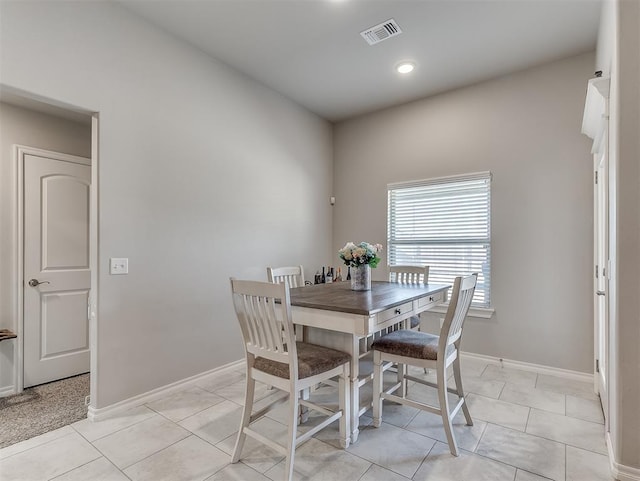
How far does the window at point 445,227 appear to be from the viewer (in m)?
3.46

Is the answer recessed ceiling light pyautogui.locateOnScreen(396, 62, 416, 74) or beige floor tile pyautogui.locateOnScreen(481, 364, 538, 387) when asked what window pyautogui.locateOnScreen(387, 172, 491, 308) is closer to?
beige floor tile pyautogui.locateOnScreen(481, 364, 538, 387)

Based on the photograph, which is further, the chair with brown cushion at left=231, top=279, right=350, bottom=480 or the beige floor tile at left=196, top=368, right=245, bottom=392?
the beige floor tile at left=196, top=368, right=245, bottom=392

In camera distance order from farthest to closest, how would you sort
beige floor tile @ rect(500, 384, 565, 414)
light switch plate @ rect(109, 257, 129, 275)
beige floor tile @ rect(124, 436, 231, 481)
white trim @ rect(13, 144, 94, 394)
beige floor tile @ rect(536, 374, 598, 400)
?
1. white trim @ rect(13, 144, 94, 394)
2. beige floor tile @ rect(536, 374, 598, 400)
3. beige floor tile @ rect(500, 384, 565, 414)
4. light switch plate @ rect(109, 257, 129, 275)
5. beige floor tile @ rect(124, 436, 231, 481)

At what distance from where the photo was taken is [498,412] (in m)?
2.38

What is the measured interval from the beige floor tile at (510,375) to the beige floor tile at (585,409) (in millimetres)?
331

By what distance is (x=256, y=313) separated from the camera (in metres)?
1.73

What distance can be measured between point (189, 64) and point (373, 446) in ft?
10.6

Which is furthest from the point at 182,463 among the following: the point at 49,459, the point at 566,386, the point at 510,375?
the point at 566,386

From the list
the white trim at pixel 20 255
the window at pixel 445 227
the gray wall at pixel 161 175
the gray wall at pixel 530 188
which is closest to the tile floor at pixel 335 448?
the gray wall at pixel 161 175

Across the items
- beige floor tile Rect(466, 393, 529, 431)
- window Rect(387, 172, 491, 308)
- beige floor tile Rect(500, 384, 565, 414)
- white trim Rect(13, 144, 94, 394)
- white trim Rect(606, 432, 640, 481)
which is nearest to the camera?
white trim Rect(606, 432, 640, 481)

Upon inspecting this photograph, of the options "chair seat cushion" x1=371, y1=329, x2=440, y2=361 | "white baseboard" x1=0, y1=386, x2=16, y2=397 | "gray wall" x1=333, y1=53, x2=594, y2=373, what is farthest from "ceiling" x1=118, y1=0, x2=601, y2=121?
"white baseboard" x1=0, y1=386, x2=16, y2=397

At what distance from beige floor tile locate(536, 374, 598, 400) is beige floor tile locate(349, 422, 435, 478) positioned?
1.48 metres

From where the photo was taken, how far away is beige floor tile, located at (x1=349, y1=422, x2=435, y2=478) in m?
1.81

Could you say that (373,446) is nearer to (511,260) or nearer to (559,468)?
(559,468)
